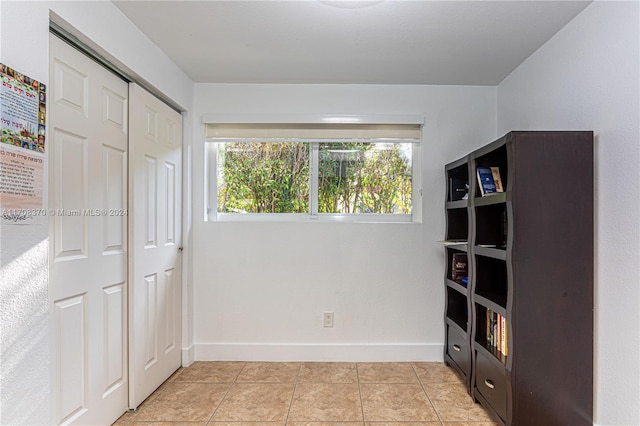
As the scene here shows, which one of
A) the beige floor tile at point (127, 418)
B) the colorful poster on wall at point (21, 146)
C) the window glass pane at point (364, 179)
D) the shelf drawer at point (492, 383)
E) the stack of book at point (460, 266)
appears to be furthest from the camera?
the window glass pane at point (364, 179)

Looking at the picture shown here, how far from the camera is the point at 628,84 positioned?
67.4 inches

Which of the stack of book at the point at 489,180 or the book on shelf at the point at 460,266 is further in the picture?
the book on shelf at the point at 460,266

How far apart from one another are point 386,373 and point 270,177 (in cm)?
174

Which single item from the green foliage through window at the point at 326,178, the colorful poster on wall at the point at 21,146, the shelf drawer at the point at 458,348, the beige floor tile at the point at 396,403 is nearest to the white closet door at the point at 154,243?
the green foliage through window at the point at 326,178

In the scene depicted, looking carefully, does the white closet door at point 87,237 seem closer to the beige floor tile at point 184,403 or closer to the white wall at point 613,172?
the beige floor tile at point 184,403

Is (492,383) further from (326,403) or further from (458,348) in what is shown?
(326,403)

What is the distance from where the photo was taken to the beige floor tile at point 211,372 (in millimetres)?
2736

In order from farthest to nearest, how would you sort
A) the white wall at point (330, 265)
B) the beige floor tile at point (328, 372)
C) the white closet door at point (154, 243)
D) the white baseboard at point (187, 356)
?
the white wall at point (330, 265)
the white baseboard at point (187, 356)
the beige floor tile at point (328, 372)
the white closet door at point (154, 243)

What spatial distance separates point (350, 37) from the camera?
2266 mm

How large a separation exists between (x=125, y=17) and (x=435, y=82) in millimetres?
2148

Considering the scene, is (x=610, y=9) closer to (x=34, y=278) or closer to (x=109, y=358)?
(x=34, y=278)

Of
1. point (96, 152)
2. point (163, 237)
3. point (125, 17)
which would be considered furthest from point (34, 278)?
point (125, 17)

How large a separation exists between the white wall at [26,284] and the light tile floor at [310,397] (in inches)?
33.7

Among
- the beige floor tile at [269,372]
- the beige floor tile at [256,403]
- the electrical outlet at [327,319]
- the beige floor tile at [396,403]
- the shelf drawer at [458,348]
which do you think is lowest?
the beige floor tile at [269,372]
